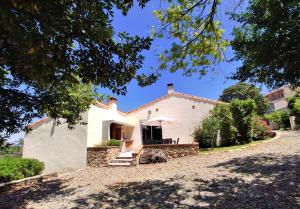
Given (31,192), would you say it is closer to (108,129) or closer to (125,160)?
(125,160)

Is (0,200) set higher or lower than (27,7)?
lower

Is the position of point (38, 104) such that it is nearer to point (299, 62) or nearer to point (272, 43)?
point (272, 43)

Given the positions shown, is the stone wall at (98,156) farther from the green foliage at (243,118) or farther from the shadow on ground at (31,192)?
the green foliage at (243,118)

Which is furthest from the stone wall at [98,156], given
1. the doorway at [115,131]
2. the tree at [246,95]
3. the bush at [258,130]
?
the tree at [246,95]

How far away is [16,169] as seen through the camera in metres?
13.6

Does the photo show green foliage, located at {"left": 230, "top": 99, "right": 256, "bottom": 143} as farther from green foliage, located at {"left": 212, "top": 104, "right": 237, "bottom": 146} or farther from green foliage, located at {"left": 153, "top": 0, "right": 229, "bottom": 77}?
green foliage, located at {"left": 153, "top": 0, "right": 229, "bottom": 77}

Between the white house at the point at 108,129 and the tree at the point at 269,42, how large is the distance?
324 inches

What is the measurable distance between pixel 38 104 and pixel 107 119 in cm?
1245

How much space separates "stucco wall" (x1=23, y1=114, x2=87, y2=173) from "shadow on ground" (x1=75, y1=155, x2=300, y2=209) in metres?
7.80

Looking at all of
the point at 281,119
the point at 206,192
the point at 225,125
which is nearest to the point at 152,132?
the point at 225,125

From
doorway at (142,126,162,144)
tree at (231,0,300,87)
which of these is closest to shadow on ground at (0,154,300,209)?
tree at (231,0,300,87)

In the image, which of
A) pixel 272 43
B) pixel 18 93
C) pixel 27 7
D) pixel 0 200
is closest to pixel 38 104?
pixel 18 93

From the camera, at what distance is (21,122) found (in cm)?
879

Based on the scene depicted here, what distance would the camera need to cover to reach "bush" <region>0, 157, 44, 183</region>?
42.7ft
